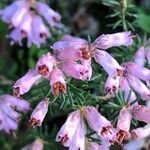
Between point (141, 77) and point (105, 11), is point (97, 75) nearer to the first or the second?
point (141, 77)

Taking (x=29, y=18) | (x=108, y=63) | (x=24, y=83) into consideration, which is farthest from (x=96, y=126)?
(x=29, y=18)

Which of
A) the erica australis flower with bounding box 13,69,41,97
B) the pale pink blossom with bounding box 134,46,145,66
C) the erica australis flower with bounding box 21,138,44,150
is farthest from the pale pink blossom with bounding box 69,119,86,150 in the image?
the erica australis flower with bounding box 21,138,44,150

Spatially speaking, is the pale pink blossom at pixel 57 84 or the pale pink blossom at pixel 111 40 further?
the pale pink blossom at pixel 111 40

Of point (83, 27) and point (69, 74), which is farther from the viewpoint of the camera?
point (83, 27)

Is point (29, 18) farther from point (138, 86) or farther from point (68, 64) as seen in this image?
point (138, 86)

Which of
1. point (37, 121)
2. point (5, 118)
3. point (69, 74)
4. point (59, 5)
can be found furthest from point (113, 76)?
point (59, 5)

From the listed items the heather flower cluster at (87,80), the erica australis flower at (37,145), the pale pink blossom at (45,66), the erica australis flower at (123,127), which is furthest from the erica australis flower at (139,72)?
the erica australis flower at (37,145)

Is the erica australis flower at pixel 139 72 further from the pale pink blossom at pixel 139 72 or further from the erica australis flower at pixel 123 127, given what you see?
the erica australis flower at pixel 123 127
